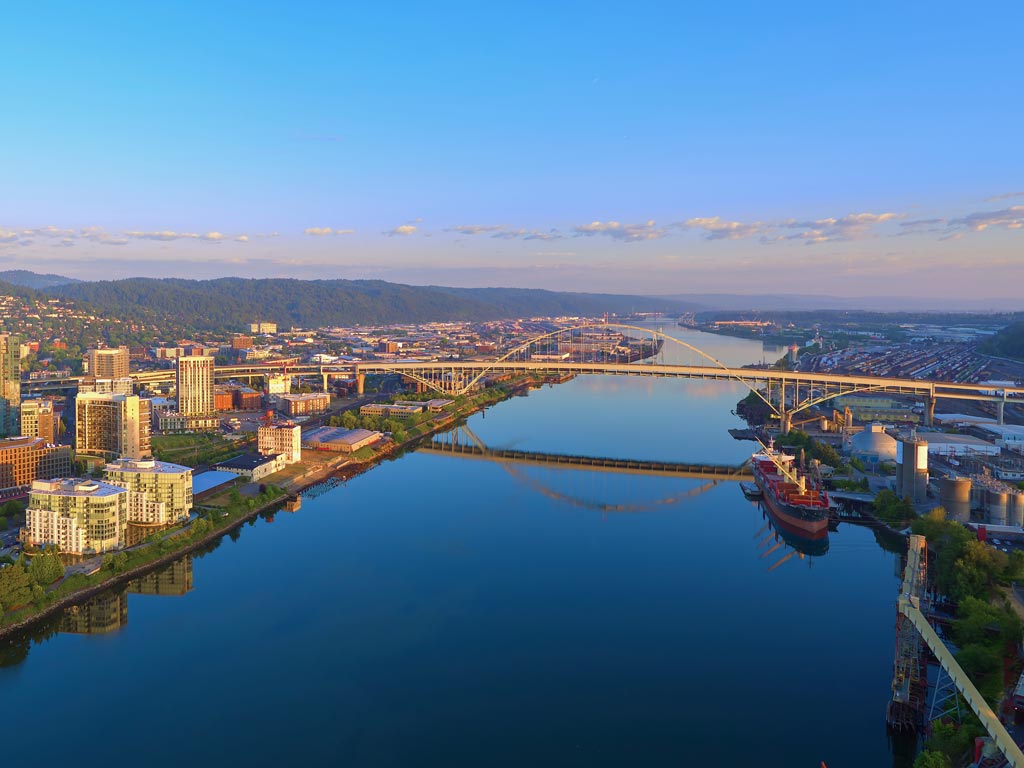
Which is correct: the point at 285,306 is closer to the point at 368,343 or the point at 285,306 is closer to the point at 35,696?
the point at 368,343

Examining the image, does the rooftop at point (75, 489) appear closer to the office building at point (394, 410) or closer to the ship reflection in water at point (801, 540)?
the ship reflection in water at point (801, 540)

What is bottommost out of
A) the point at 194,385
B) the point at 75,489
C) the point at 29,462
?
the point at 29,462

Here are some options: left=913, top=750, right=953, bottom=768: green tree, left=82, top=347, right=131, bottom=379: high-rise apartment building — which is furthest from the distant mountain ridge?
left=913, top=750, right=953, bottom=768: green tree

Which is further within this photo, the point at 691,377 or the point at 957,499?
the point at 691,377

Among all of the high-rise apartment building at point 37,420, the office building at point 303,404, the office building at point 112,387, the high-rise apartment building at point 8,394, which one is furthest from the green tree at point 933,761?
the office building at point 112,387

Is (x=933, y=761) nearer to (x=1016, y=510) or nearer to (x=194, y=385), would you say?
(x=1016, y=510)

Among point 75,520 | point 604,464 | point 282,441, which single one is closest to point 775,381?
point 604,464
